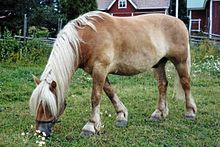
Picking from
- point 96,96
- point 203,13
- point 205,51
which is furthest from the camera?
point 203,13

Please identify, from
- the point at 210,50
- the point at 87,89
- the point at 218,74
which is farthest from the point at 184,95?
the point at 210,50

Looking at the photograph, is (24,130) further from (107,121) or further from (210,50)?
(210,50)

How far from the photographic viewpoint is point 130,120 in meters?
5.77

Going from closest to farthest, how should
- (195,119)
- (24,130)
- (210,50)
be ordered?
(24,130) < (195,119) < (210,50)

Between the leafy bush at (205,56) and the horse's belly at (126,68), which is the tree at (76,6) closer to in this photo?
the leafy bush at (205,56)

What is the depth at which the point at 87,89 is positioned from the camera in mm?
8688

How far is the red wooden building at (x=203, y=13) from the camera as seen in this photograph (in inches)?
1164

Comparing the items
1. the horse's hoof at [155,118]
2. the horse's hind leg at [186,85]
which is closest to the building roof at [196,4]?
the horse's hind leg at [186,85]

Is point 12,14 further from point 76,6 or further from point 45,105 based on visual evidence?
point 45,105

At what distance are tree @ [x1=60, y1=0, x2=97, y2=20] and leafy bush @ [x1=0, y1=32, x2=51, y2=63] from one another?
8.83 metres

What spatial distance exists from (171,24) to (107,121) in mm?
1620

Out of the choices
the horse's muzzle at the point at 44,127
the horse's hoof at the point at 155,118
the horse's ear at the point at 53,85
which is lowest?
the horse's hoof at the point at 155,118

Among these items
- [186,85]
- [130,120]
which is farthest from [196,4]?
[130,120]

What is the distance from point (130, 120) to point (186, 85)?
3.22 feet
